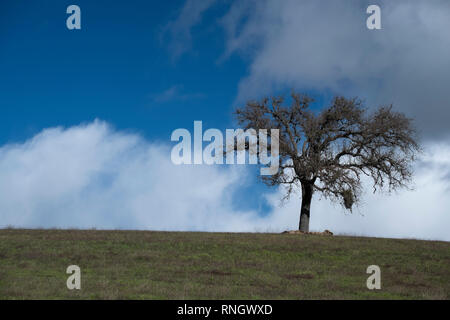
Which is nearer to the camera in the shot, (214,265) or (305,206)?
(214,265)

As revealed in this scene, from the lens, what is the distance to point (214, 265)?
81.5 feet

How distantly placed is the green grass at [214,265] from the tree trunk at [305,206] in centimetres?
454

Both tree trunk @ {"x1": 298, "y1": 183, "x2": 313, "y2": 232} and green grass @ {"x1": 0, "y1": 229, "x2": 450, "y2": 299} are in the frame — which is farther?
tree trunk @ {"x1": 298, "y1": 183, "x2": 313, "y2": 232}

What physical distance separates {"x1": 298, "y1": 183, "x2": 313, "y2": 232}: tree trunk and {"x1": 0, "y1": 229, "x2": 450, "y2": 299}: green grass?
454 centimetres

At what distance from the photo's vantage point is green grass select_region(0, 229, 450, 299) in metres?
19.1

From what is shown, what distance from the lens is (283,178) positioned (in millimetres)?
38531

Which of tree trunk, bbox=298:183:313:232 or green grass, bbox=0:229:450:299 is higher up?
tree trunk, bbox=298:183:313:232

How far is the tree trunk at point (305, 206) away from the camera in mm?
39594

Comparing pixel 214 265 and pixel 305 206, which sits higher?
pixel 305 206

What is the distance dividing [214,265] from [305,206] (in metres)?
16.9

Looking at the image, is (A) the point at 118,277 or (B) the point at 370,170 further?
(B) the point at 370,170
